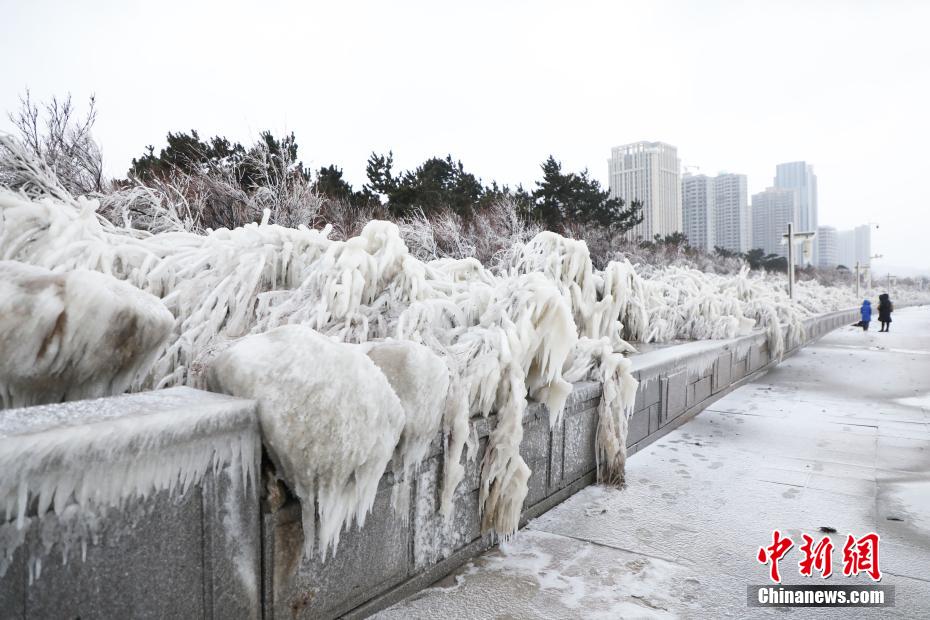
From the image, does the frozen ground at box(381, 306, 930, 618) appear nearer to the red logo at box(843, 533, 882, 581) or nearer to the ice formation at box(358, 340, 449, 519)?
the red logo at box(843, 533, 882, 581)

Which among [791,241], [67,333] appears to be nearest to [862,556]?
[67,333]

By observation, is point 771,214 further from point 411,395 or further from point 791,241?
point 411,395

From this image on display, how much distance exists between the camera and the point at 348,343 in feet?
7.45

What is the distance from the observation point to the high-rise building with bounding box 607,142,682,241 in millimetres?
66375

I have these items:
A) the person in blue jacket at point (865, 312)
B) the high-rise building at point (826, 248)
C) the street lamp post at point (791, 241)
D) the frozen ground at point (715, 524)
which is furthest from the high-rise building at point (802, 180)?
the frozen ground at point (715, 524)

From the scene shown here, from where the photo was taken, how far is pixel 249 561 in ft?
5.42

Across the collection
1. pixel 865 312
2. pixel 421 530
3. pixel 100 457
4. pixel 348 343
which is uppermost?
pixel 348 343

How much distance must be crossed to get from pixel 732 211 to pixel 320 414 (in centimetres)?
9270

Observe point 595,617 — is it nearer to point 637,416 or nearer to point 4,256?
point 637,416

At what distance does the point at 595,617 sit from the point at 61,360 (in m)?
2.02

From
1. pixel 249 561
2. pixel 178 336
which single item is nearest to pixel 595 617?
pixel 249 561

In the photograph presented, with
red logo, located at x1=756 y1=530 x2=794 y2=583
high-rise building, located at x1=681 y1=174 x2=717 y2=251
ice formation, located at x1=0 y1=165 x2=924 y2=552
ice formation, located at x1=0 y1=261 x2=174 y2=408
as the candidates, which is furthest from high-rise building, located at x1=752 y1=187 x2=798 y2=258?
ice formation, located at x1=0 y1=261 x2=174 y2=408

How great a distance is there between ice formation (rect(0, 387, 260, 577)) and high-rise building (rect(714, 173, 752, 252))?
89.7 metres

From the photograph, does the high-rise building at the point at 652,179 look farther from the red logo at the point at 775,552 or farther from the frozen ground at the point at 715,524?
the red logo at the point at 775,552
